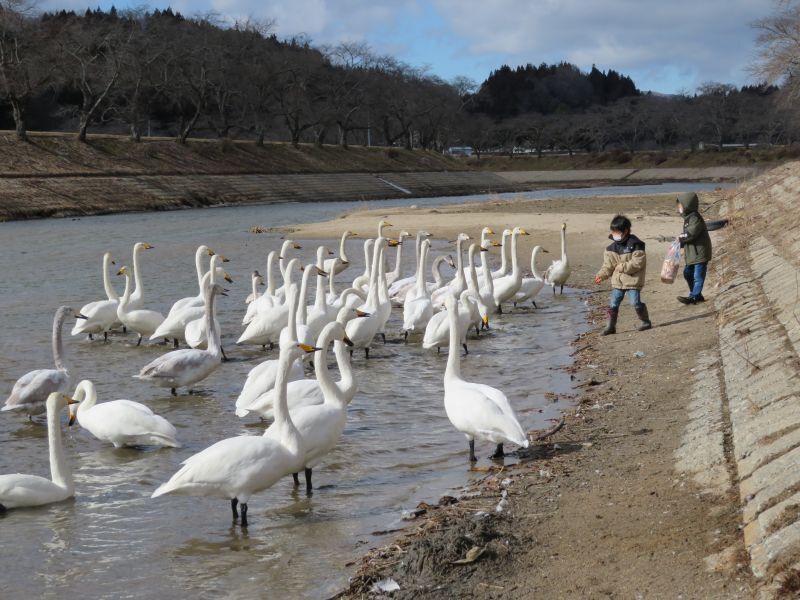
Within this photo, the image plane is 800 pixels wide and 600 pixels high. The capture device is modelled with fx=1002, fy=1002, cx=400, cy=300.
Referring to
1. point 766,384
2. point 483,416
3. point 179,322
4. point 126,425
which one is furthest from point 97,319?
point 766,384

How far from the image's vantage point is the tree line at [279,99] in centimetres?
6375

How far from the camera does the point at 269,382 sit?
9.11 m

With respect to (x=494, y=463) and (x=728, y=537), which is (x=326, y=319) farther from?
(x=728, y=537)

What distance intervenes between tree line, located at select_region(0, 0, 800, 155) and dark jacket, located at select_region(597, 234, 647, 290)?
49622 mm

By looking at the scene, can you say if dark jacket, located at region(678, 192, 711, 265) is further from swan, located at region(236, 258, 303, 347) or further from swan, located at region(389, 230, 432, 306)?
swan, located at region(236, 258, 303, 347)

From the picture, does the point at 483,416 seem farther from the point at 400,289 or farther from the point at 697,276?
the point at 400,289

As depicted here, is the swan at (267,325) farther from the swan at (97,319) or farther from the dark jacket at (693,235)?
the dark jacket at (693,235)

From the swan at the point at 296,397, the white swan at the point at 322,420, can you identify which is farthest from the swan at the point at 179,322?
the white swan at the point at 322,420

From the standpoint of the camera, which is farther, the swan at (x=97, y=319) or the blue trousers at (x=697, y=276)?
the swan at (x=97, y=319)

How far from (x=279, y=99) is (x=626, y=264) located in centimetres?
7712

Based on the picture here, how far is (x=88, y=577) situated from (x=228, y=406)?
14.4ft

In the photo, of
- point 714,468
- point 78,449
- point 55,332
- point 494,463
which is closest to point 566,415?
point 494,463

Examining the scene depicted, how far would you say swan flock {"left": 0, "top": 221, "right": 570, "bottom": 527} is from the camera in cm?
657

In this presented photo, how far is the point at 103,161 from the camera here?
Answer: 2248 inches
